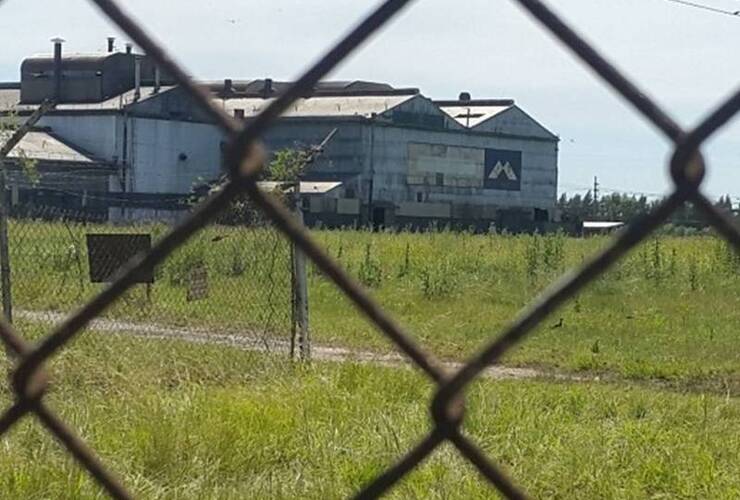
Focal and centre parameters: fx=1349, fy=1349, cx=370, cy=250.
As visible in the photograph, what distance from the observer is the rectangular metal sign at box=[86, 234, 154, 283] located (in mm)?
7215

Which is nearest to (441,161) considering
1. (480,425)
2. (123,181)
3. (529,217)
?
(529,217)

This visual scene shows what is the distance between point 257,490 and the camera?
14.0 feet

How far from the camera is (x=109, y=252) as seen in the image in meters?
7.54

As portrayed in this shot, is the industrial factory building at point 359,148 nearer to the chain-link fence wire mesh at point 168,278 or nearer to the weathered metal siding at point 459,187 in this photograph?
the weathered metal siding at point 459,187

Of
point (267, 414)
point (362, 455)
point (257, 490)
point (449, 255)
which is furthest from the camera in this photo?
point (449, 255)

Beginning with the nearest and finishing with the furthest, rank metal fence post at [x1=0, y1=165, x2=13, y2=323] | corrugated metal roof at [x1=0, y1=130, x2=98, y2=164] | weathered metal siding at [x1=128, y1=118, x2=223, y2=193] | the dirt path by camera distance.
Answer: metal fence post at [x1=0, y1=165, x2=13, y2=323], the dirt path, weathered metal siding at [x1=128, y1=118, x2=223, y2=193], corrugated metal roof at [x1=0, y1=130, x2=98, y2=164]

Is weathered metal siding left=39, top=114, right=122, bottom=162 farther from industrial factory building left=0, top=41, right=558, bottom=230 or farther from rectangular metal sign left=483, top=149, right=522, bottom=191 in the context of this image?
rectangular metal sign left=483, top=149, right=522, bottom=191

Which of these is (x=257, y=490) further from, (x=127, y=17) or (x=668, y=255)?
(x=668, y=255)

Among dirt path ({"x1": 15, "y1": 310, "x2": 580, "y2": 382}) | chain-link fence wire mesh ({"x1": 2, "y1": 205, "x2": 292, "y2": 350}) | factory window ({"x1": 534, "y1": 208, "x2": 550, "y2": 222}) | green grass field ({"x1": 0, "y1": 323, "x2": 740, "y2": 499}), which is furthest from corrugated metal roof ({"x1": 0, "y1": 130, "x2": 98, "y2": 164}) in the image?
factory window ({"x1": 534, "y1": 208, "x2": 550, "y2": 222})

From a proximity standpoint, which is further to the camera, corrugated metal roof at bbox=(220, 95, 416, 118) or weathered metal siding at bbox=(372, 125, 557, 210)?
weathered metal siding at bbox=(372, 125, 557, 210)

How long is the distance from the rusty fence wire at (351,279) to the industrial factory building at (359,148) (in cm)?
1226

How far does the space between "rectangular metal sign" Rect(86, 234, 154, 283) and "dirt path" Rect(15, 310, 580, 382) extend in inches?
12.0

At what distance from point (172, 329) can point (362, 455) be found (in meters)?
4.58

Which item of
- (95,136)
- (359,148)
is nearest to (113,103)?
(95,136)
